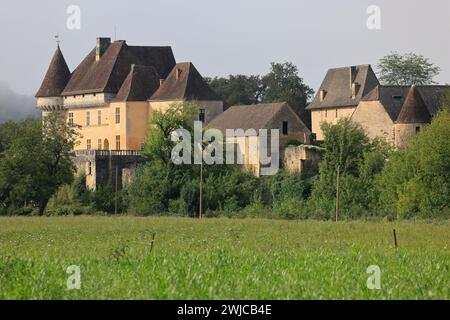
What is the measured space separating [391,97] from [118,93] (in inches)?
658

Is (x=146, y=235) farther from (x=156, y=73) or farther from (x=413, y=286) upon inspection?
(x=156, y=73)

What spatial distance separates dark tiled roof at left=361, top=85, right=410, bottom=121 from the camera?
7575cm

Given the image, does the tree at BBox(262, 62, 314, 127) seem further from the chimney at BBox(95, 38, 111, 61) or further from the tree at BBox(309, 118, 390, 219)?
the tree at BBox(309, 118, 390, 219)

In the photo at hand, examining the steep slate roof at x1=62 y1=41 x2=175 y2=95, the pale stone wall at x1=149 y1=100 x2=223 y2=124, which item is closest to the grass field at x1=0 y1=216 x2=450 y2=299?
the pale stone wall at x1=149 y1=100 x2=223 y2=124

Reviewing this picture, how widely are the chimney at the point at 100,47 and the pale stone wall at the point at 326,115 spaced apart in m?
14.1

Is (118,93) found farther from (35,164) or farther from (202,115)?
(35,164)

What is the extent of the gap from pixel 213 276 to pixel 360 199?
3706 centimetres

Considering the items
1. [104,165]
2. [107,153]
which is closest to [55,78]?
[107,153]

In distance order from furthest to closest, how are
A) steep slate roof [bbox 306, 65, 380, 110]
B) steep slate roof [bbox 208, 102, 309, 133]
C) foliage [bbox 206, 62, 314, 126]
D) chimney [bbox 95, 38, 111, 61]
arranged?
foliage [bbox 206, 62, 314, 126] < steep slate roof [bbox 306, 65, 380, 110] < chimney [bbox 95, 38, 111, 61] < steep slate roof [bbox 208, 102, 309, 133]

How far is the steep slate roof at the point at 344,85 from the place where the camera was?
284ft

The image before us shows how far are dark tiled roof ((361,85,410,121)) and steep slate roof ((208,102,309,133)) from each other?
6099 mm

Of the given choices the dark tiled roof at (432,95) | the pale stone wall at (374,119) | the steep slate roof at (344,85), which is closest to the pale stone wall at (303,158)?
the pale stone wall at (374,119)
